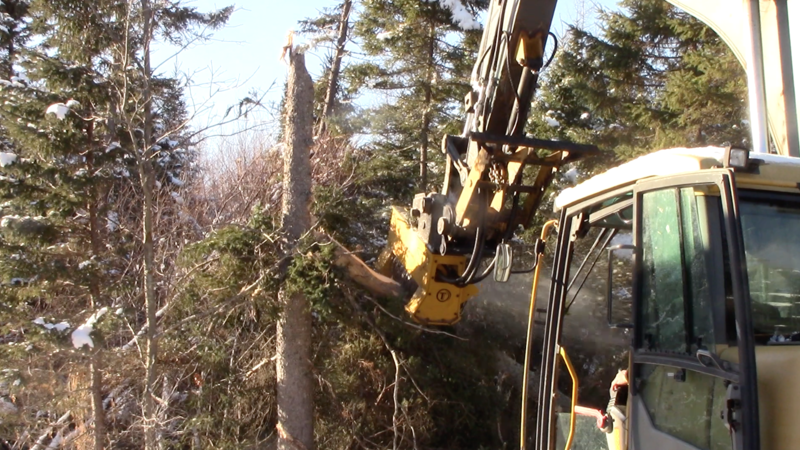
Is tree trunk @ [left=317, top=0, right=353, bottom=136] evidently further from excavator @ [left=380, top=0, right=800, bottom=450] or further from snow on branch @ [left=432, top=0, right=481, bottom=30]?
excavator @ [left=380, top=0, right=800, bottom=450]

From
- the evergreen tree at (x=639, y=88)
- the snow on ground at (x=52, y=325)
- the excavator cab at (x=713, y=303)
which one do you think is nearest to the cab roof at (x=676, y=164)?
the excavator cab at (x=713, y=303)

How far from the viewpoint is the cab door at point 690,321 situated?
2203 millimetres

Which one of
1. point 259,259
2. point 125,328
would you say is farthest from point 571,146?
point 125,328

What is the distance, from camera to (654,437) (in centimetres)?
263

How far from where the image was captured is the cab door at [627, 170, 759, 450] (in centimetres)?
220

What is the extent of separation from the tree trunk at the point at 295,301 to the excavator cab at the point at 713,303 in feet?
21.0

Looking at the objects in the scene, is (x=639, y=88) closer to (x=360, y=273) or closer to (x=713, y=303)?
(x=360, y=273)

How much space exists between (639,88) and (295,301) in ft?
28.1

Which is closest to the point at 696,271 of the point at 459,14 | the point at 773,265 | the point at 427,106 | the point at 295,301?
the point at 773,265

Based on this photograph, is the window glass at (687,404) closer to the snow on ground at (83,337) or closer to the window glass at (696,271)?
the window glass at (696,271)

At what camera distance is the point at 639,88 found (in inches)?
540

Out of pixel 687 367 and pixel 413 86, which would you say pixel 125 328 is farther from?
pixel 687 367

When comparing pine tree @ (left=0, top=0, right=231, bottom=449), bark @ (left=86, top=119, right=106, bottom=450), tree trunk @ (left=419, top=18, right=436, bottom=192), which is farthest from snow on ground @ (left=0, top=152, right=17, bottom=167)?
tree trunk @ (left=419, top=18, right=436, bottom=192)

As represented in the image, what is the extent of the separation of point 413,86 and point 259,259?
19.0ft
